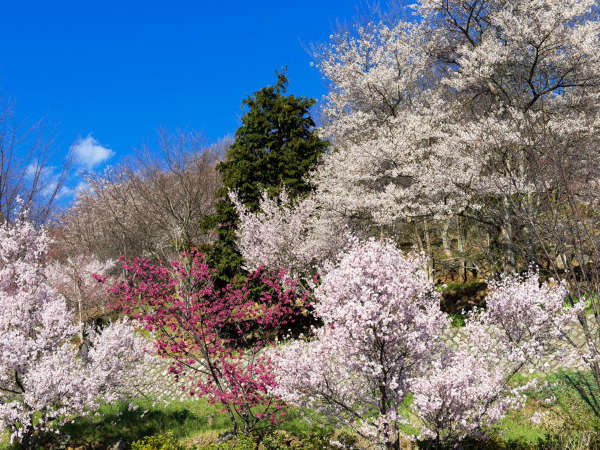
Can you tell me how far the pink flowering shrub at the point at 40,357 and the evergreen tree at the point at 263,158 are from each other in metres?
8.85

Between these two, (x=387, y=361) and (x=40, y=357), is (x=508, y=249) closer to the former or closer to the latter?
(x=387, y=361)

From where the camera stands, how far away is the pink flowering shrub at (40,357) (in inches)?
246

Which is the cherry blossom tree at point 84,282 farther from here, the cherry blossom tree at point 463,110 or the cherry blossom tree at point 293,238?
the cherry blossom tree at point 463,110

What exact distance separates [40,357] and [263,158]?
12424 millimetres

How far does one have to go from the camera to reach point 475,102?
14.9 m

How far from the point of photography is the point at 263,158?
58.8 ft

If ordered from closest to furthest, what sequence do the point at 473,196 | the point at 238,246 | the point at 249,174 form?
the point at 473,196, the point at 238,246, the point at 249,174

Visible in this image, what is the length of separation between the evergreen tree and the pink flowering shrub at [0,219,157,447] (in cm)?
885

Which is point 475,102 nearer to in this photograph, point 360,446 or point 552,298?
point 552,298

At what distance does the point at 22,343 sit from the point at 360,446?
5688 millimetres

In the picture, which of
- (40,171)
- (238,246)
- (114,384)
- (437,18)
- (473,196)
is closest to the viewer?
(114,384)

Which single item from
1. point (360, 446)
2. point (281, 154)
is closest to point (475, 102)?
point (281, 154)

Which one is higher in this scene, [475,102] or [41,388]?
[475,102]

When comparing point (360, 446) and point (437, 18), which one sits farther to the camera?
point (437, 18)
